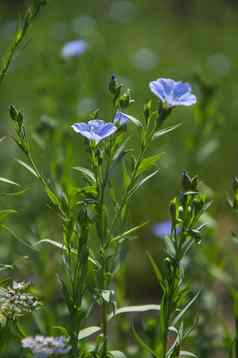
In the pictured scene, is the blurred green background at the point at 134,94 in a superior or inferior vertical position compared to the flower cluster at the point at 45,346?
inferior

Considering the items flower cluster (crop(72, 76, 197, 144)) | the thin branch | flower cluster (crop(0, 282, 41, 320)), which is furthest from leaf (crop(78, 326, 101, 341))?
the thin branch

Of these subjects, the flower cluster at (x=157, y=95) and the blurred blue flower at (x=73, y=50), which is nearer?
the flower cluster at (x=157, y=95)

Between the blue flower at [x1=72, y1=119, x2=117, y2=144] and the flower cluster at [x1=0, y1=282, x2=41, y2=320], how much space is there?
0.33m

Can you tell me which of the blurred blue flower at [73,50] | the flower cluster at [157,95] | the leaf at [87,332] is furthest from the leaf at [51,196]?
the blurred blue flower at [73,50]

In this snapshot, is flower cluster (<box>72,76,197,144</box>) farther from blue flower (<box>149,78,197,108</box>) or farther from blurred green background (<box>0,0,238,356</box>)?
blurred green background (<box>0,0,238,356</box>)

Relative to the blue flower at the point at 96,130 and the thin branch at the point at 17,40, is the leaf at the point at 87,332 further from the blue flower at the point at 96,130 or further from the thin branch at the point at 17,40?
the thin branch at the point at 17,40

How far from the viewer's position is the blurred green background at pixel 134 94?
2883 millimetres

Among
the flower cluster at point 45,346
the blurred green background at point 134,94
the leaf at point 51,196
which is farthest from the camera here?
the blurred green background at point 134,94

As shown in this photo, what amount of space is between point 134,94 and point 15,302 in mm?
3671

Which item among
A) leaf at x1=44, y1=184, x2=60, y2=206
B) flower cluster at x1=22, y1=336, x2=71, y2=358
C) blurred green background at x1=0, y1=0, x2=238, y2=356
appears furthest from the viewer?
blurred green background at x1=0, y1=0, x2=238, y2=356

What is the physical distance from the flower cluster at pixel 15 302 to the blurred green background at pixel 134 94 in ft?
0.54

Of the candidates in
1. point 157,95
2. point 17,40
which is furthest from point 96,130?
point 17,40

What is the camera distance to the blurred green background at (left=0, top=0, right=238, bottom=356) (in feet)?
9.46

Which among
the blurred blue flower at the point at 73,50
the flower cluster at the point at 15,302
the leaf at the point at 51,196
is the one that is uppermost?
the leaf at the point at 51,196
